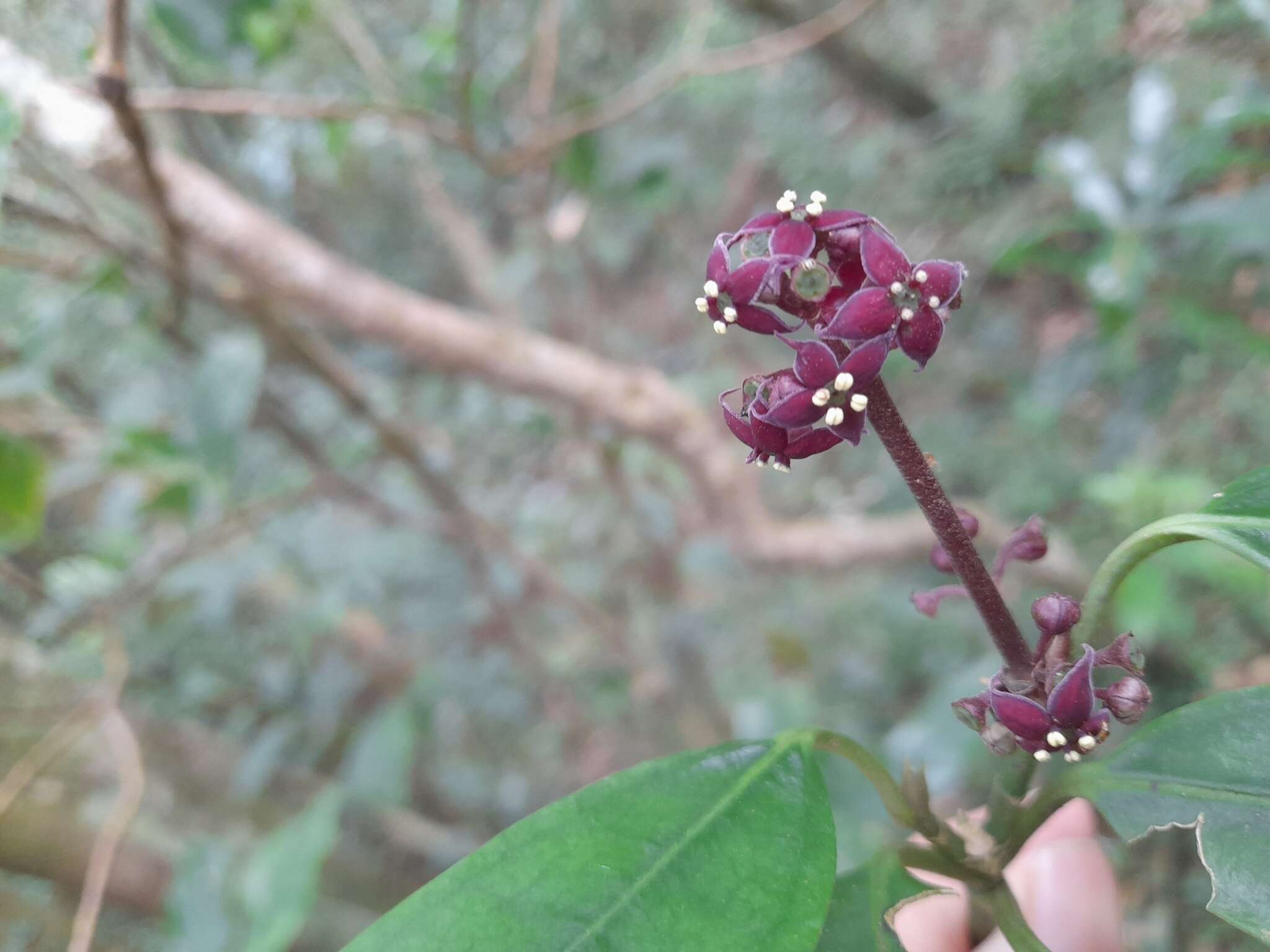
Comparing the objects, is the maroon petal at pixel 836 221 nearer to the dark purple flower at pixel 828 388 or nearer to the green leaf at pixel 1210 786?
the dark purple flower at pixel 828 388

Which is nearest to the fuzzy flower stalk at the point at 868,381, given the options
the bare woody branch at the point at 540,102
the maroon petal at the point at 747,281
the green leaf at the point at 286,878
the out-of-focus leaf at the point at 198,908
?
the maroon petal at the point at 747,281

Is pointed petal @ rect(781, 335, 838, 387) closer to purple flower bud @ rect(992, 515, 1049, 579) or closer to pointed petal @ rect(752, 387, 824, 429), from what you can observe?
pointed petal @ rect(752, 387, 824, 429)

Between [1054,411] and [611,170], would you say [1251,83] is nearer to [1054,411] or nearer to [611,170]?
[1054,411]

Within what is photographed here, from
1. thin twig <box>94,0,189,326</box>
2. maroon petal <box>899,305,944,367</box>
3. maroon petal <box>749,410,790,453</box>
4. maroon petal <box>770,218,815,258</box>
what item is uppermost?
thin twig <box>94,0,189,326</box>

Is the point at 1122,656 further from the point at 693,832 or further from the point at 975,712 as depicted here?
the point at 693,832

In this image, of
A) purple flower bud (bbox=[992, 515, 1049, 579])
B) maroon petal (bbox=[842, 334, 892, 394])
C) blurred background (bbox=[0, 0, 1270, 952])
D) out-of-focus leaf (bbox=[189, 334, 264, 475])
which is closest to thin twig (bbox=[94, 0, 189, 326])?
blurred background (bbox=[0, 0, 1270, 952])

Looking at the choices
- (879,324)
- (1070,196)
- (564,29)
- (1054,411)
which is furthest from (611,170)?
(879,324)

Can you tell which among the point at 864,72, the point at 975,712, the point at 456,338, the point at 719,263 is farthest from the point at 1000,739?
the point at 864,72
